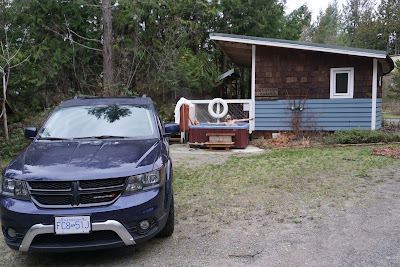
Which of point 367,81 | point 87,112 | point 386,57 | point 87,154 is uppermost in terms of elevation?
point 386,57

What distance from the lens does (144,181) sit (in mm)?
3100

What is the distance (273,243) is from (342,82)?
368 inches

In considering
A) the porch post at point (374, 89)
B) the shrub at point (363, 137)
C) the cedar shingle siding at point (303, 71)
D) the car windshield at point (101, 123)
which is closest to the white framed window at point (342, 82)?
the cedar shingle siding at point (303, 71)

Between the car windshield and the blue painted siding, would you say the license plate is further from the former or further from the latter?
the blue painted siding

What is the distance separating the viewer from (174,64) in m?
14.6

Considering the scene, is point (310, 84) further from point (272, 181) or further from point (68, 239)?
point (68, 239)

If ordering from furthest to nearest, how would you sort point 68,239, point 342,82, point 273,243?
point 342,82 < point 273,243 < point 68,239

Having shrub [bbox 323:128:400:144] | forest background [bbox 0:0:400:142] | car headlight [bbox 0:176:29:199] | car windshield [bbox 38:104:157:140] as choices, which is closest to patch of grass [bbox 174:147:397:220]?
shrub [bbox 323:128:400:144]

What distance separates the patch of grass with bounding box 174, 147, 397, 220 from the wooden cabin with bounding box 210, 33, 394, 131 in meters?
2.58

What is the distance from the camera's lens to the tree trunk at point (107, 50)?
13.0 metres

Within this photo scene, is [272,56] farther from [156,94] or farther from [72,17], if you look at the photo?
[72,17]

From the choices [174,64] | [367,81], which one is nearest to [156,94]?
[174,64]

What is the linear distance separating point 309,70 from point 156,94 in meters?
6.65

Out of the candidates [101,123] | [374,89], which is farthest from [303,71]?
[101,123]
